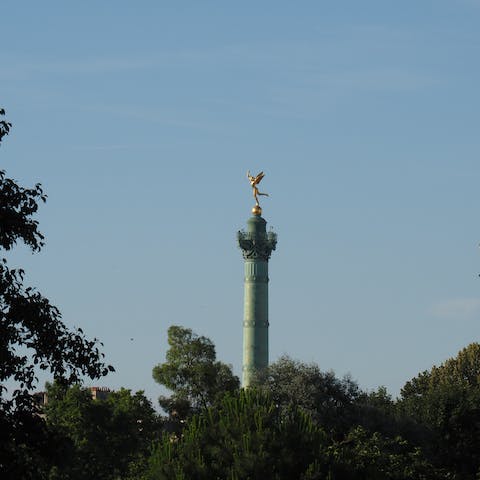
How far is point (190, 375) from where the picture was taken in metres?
106

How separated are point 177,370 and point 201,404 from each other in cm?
312

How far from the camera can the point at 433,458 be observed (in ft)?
310

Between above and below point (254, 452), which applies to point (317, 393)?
above

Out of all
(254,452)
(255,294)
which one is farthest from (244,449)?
(255,294)

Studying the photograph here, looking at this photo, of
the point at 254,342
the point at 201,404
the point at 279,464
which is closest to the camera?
the point at 279,464

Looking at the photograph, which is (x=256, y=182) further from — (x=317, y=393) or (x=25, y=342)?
(x=25, y=342)

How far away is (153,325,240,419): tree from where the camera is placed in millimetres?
105375

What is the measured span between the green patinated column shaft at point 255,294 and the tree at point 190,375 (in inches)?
1084

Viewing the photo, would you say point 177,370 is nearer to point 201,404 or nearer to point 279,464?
point 201,404

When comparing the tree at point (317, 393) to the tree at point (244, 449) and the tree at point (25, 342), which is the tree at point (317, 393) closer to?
the tree at point (244, 449)

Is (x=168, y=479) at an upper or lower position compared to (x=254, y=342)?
lower

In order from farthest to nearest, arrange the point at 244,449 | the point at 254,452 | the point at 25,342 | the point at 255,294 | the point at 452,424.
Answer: the point at 255,294 → the point at 452,424 → the point at 244,449 → the point at 254,452 → the point at 25,342

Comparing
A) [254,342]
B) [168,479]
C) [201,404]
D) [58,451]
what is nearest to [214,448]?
[168,479]

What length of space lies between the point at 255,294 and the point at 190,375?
3448 centimetres
